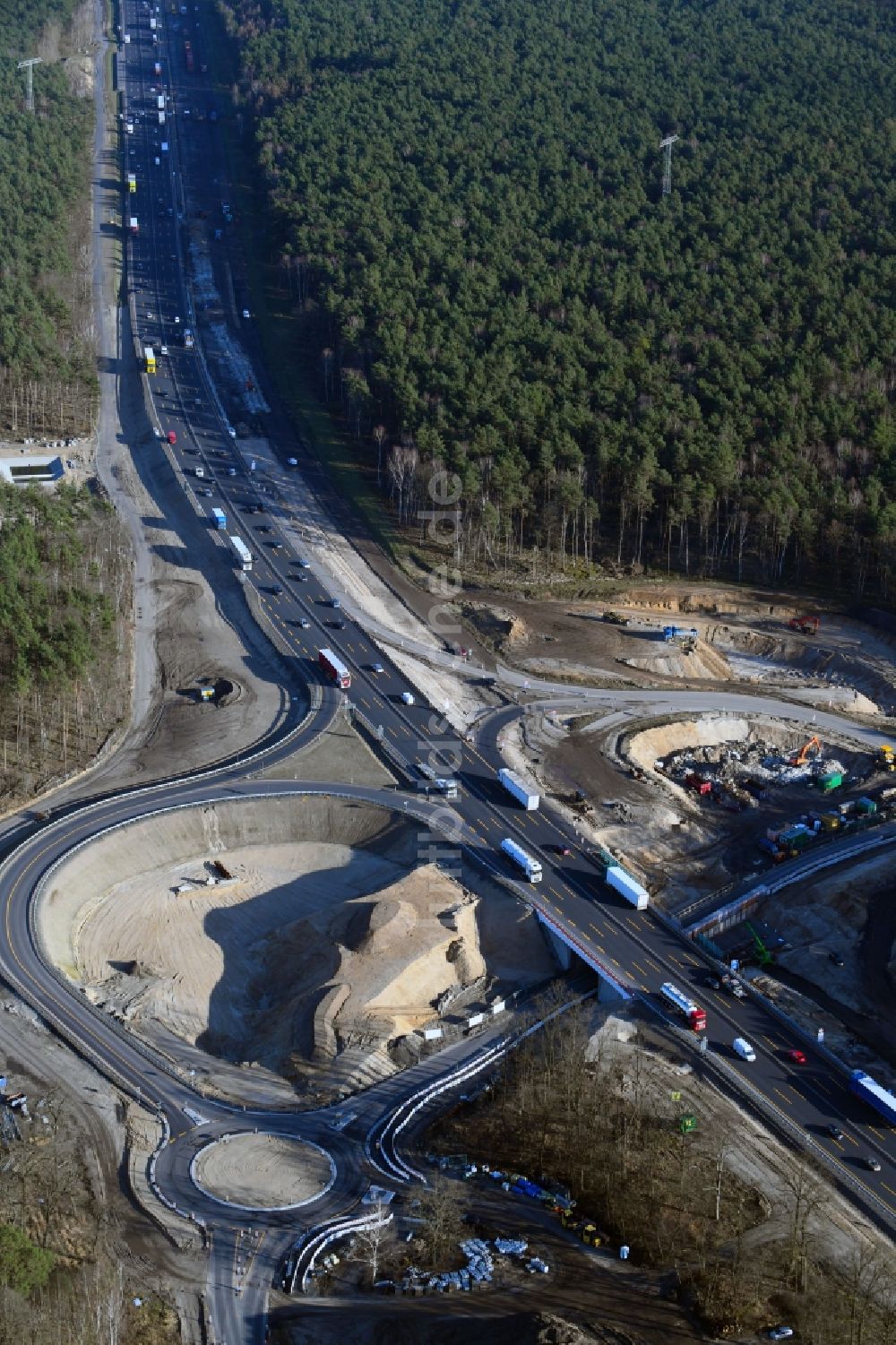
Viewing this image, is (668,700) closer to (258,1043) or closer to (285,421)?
(258,1043)

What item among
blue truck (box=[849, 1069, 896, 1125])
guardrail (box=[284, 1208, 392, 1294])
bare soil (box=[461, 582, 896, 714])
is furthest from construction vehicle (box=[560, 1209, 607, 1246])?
bare soil (box=[461, 582, 896, 714])

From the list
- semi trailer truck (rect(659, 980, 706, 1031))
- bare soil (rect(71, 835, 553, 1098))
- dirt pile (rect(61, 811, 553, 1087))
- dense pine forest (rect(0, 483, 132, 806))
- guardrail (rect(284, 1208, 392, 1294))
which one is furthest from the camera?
dense pine forest (rect(0, 483, 132, 806))

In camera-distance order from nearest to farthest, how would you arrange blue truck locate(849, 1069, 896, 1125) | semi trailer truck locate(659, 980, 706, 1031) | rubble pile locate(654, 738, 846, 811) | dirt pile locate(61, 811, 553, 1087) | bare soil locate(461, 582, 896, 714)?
blue truck locate(849, 1069, 896, 1125) → semi trailer truck locate(659, 980, 706, 1031) → dirt pile locate(61, 811, 553, 1087) → rubble pile locate(654, 738, 846, 811) → bare soil locate(461, 582, 896, 714)

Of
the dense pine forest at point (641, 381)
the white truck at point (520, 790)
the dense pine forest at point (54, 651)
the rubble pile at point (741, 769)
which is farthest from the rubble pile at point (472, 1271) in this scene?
the dense pine forest at point (641, 381)

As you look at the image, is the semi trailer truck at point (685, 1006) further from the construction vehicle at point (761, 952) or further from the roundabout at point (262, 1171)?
the roundabout at point (262, 1171)

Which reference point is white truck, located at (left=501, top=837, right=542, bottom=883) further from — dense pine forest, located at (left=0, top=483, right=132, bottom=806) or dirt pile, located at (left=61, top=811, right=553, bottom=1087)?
dense pine forest, located at (left=0, top=483, right=132, bottom=806)

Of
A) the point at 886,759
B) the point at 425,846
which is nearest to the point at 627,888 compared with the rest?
the point at 425,846
